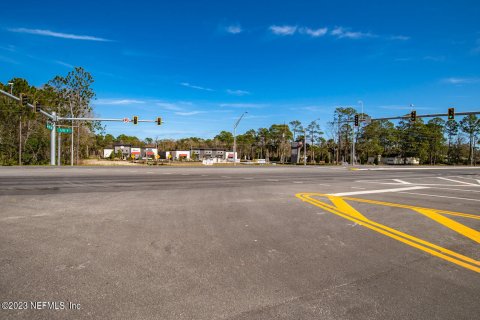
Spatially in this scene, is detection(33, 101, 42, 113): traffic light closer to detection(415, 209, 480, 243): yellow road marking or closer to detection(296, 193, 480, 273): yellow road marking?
detection(296, 193, 480, 273): yellow road marking

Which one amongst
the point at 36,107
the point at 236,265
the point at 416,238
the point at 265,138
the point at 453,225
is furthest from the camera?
the point at 265,138

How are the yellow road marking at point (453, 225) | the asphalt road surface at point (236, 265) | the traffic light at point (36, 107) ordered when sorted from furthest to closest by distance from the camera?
the traffic light at point (36, 107) → the yellow road marking at point (453, 225) → the asphalt road surface at point (236, 265)

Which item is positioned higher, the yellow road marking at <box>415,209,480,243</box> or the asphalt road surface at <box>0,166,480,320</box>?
the asphalt road surface at <box>0,166,480,320</box>

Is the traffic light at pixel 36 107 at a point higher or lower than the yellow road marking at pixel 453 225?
higher

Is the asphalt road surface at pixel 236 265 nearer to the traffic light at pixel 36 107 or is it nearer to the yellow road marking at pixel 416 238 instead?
the yellow road marking at pixel 416 238

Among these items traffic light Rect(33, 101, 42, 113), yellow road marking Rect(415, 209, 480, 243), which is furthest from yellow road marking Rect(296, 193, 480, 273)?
traffic light Rect(33, 101, 42, 113)

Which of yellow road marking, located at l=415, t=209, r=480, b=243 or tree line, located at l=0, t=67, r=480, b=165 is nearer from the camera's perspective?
yellow road marking, located at l=415, t=209, r=480, b=243

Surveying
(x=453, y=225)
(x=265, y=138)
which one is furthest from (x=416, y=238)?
(x=265, y=138)

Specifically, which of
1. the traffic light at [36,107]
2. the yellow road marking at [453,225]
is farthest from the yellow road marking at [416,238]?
the traffic light at [36,107]

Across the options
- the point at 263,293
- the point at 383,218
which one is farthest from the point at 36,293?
the point at 383,218

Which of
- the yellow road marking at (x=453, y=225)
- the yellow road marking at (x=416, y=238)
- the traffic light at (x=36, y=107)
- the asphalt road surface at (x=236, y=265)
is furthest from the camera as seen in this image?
the traffic light at (x=36, y=107)

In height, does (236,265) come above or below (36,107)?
below

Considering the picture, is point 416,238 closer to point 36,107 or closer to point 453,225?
point 453,225

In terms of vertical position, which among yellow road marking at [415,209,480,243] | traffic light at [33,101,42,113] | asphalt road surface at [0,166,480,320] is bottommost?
yellow road marking at [415,209,480,243]
